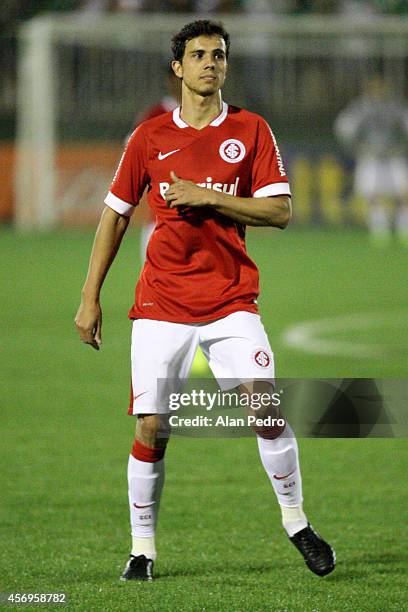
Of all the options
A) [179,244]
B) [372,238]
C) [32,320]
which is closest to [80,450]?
[179,244]

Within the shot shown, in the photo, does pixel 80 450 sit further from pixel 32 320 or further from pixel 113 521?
pixel 32 320

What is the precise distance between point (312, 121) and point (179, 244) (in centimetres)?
2229

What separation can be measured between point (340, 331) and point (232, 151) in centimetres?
749

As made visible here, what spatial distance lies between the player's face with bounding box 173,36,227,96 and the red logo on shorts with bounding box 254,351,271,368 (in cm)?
105

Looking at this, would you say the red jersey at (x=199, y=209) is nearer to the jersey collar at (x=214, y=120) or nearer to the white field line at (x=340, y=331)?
the jersey collar at (x=214, y=120)

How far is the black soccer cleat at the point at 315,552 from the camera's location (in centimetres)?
512

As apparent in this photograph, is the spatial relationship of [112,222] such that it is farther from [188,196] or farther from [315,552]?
[315,552]

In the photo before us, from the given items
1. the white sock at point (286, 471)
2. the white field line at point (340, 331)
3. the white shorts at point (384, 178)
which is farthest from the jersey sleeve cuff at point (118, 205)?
the white shorts at point (384, 178)

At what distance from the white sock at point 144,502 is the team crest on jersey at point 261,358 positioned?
0.59 m

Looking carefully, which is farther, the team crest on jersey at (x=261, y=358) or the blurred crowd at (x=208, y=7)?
the blurred crowd at (x=208, y=7)

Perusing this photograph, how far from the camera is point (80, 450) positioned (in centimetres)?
787

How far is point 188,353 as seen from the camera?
518 cm

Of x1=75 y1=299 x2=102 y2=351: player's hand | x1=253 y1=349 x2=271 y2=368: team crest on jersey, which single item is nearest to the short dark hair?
x1=75 y1=299 x2=102 y2=351: player's hand

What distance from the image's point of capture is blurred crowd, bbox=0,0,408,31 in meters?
27.7
